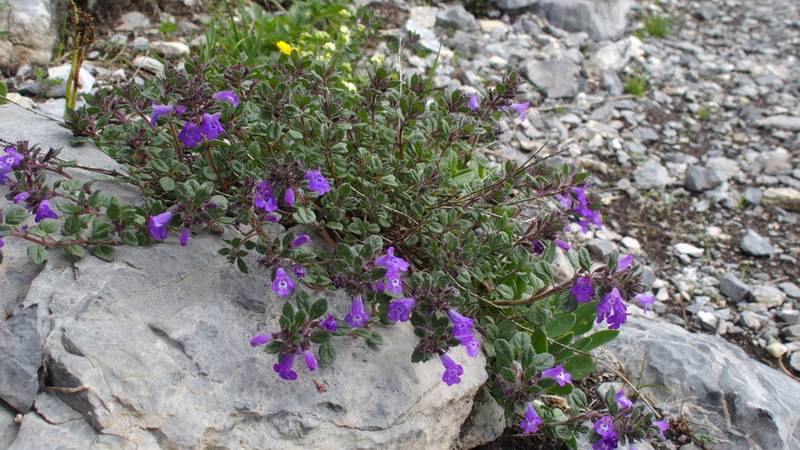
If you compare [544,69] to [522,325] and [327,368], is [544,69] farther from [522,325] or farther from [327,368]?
[327,368]

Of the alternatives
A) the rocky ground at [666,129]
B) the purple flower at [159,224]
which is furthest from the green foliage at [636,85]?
the purple flower at [159,224]

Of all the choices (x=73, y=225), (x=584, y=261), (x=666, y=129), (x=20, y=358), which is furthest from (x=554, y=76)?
(x=20, y=358)

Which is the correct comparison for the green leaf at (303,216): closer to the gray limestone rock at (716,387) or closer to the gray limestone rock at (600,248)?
the gray limestone rock at (716,387)

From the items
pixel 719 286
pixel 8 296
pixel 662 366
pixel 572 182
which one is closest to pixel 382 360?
pixel 572 182

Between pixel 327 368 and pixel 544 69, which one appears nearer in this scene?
pixel 327 368

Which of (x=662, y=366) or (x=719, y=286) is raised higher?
(x=662, y=366)

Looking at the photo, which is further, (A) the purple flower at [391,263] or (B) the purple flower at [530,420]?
(B) the purple flower at [530,420]

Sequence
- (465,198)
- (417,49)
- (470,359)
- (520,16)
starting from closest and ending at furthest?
(470,359) < (465,198) < (417,49) < (520,16)
